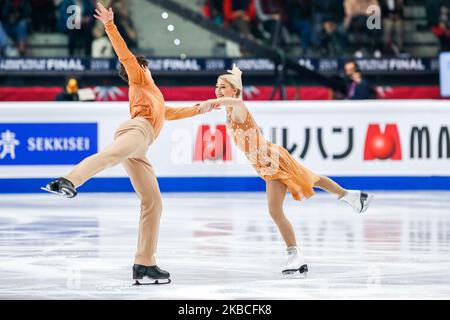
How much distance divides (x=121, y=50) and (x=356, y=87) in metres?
9.80

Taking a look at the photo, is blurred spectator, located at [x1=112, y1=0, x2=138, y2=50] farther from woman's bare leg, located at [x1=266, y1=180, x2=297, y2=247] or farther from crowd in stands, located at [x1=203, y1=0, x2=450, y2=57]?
woman's bare leg, located at [x1=266, y1=180, x2=297, y2=247]

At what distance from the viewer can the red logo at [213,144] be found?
53.5 ft

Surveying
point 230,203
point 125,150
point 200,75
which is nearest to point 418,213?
point 230,203

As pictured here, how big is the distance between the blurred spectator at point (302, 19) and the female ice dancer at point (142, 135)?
12.2 m

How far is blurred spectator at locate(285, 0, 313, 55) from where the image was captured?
20562mm

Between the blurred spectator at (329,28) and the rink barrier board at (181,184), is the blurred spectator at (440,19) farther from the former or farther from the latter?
the rink barrier board at (181,184)

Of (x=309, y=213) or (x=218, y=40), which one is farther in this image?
(x=218, y=40)

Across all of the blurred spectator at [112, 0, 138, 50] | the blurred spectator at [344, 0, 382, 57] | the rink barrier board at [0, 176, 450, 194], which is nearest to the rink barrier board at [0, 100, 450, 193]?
the rink barrier board at [0, 176, 450, 194]

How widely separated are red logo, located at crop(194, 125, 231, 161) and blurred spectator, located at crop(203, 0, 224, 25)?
4596mm

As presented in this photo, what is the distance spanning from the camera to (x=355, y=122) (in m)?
16.6

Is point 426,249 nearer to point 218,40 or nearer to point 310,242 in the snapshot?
point 310,242
